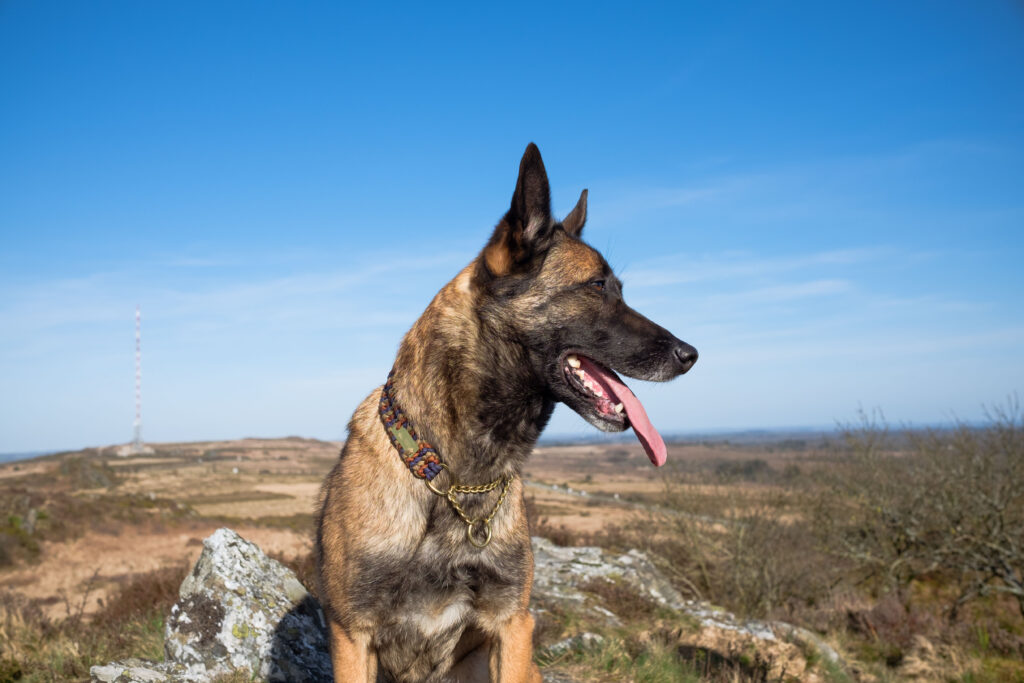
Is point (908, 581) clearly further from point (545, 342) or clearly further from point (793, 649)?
point (545, 342)

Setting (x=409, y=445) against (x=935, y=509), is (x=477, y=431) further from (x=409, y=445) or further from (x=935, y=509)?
(x=935, y=509)

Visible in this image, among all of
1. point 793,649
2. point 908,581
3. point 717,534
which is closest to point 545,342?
point 793,649

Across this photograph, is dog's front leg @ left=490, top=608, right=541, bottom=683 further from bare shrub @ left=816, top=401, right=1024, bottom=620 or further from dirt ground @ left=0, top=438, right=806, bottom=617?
bare shrub @ left=816, top=401, right=1024, bottom=620

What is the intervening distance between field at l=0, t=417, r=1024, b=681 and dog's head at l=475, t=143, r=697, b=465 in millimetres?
2931

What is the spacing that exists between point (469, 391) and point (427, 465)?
0.43 m

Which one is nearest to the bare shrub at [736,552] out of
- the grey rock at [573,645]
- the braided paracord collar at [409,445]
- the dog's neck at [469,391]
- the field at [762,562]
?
the field at [762,562]

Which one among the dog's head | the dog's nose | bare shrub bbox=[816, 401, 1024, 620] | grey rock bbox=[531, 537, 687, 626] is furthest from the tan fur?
bare shrub bbox=[816, 401, 1024, 620]

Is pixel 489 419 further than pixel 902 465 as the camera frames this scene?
No

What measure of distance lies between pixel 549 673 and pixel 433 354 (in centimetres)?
394

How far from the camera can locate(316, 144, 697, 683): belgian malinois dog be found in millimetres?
3363

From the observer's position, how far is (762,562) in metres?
16.1

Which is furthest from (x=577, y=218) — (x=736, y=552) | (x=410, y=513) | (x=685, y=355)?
(x=736, y=552)

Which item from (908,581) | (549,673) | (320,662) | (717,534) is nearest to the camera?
(320,662)

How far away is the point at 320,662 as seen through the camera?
5.32 metres
